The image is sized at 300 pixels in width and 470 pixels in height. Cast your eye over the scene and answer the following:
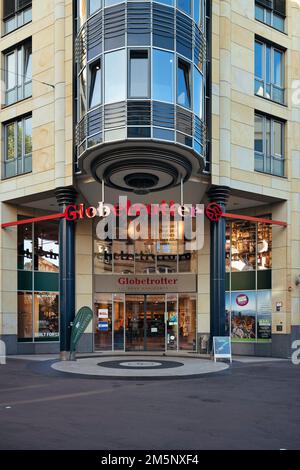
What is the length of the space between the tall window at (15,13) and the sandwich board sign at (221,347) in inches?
613

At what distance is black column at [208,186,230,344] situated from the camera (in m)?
20.9

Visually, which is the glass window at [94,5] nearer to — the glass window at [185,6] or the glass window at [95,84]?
the glass window at [95,84]

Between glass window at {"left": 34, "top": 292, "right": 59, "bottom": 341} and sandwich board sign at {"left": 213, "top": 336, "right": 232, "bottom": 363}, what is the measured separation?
857 centimetres

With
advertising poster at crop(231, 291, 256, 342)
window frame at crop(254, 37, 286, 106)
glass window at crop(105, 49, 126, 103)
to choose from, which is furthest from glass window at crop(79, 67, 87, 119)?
advertising poster at crop(231, 291, 256, 342)

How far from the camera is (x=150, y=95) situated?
18453 mm

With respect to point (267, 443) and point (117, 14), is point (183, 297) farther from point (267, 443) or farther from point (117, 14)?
point (267, 443)

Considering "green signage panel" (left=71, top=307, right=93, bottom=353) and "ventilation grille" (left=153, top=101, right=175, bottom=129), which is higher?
"ventilation grille" (left=153, top=101, right=175, bottom=129)

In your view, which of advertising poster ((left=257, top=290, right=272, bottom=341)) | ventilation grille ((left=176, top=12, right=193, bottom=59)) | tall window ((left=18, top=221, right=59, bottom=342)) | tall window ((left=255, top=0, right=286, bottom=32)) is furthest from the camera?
tall window ((left=18, top=221, right=59, bottom=342))

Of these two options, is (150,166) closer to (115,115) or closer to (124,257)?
(115,115)

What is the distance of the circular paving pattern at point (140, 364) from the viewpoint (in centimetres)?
1859

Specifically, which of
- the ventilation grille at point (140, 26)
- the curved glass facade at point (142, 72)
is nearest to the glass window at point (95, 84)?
the curved glass facade at point (142, 72)

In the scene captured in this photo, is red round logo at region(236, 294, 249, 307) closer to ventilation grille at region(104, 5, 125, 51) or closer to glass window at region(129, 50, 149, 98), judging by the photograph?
glass window at region(129, 50, 149, 98)

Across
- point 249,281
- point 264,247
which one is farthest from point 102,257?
point 264,247

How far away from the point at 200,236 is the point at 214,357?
676 centimetres
